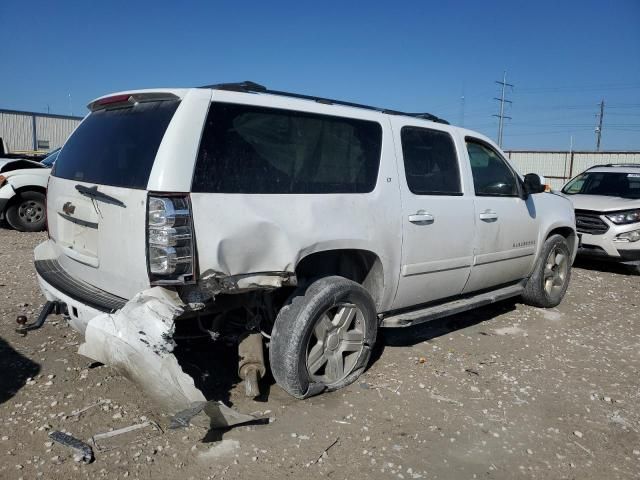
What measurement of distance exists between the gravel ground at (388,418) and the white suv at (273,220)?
41cm

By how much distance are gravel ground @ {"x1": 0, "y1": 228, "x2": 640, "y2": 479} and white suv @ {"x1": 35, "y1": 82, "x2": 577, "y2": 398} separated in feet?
1.35

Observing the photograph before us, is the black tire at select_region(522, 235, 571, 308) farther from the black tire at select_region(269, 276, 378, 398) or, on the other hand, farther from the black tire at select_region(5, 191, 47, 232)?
the black tire at select_region(5, 191, 47, 232)

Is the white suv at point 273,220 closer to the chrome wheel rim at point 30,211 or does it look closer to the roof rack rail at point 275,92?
the roof rack rail at point 275,92

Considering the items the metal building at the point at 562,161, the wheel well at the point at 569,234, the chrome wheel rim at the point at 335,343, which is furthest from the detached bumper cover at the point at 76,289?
the metal building at the point at 562,161

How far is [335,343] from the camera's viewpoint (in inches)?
149

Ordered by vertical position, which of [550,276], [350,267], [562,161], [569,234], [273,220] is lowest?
[550,276]

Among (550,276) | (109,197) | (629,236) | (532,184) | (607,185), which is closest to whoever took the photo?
(109,197)

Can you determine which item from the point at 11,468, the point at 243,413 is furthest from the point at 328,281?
the point at 11,468

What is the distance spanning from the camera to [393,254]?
13.0ft

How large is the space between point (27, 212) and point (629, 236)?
1031 cm

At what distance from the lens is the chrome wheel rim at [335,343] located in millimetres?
3676

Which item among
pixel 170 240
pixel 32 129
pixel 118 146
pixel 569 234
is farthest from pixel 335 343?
pixel 32 129

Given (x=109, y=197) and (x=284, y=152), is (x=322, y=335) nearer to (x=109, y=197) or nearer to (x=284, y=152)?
(x=284, y=152)

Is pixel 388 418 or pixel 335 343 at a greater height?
pixel 335 343
